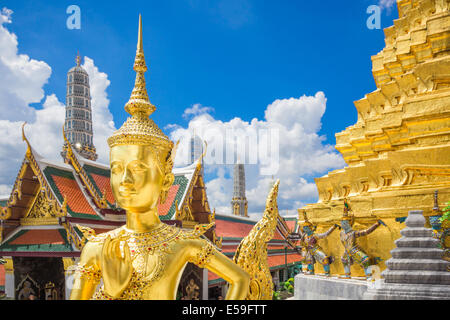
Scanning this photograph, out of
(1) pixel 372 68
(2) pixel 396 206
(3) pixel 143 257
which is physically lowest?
(3) pixel 143 257

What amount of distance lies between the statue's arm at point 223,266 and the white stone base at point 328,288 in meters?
4.09

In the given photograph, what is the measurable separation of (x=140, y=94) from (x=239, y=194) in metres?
37.6

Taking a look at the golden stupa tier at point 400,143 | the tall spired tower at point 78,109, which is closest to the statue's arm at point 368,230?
the golden stupa tier at point 400,143

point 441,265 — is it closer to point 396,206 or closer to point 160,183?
point 396,206

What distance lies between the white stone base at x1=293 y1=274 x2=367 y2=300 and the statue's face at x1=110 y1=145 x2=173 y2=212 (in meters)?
4.70

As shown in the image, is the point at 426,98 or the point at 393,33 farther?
the point at 393,33

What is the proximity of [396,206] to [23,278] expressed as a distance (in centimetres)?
931

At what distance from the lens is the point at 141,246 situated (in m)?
2.89

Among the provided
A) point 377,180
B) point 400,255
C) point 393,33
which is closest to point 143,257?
point 400,255

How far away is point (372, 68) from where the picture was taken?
10289 mm

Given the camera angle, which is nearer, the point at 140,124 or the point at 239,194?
Result: the point at 140,124

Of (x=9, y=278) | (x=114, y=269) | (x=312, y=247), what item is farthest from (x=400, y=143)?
(x=9, y=278)

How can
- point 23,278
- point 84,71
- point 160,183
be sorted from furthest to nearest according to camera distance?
point 84,71 < point 23,278 < point 160,183

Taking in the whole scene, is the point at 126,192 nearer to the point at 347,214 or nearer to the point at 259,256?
the point at 259,256
